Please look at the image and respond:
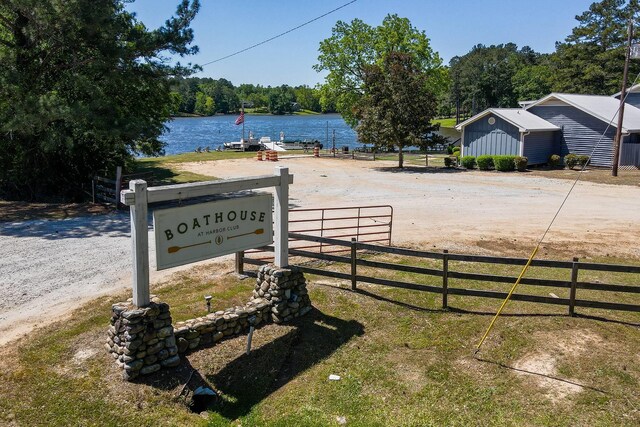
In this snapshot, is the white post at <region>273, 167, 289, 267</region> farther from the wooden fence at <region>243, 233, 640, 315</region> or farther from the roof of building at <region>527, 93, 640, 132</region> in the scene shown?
the roof of building at <region>527, 93, 640, 132</region>

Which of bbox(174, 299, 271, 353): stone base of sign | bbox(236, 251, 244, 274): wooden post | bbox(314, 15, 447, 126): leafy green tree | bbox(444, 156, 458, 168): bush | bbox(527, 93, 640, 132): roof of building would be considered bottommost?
bbox(174, 299, 271, 353): stone base of sign

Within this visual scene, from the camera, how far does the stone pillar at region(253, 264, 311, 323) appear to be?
893 cm

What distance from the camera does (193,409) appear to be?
6.62 metres

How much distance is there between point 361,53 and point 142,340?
42.0 meters

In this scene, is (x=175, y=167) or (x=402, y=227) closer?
(x=402, y=227)

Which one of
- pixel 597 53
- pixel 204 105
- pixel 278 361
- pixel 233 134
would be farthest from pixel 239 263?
pixel 204 105

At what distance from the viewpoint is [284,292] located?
8.97 meters

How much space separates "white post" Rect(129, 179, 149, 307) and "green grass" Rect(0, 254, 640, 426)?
3.48 ft

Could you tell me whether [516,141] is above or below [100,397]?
above

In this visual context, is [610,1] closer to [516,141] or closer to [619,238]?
[516,141]

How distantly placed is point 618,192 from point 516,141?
9.55 m

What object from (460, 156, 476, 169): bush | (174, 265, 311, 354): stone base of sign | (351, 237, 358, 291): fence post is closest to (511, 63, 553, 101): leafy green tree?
(460, 156, 476, 169): bush

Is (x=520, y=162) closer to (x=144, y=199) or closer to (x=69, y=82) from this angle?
(x=69, y=82)

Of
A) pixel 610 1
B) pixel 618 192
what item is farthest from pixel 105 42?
pixel 610 1
